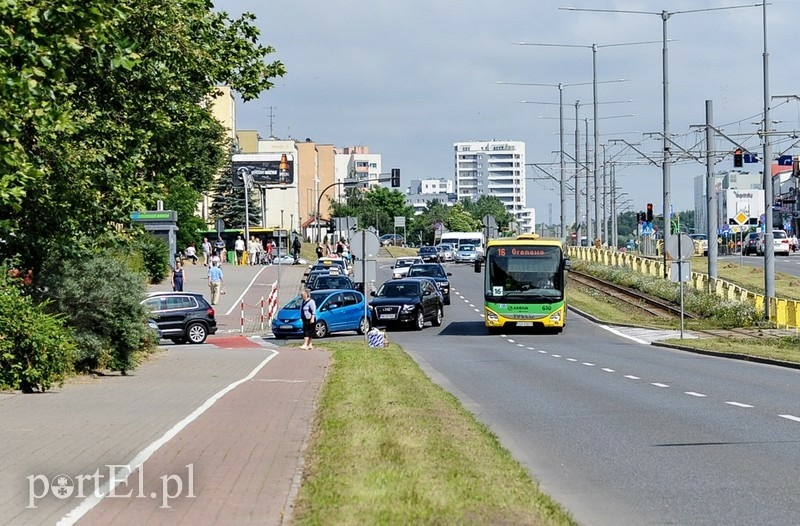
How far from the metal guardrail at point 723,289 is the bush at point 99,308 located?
22.3 meters

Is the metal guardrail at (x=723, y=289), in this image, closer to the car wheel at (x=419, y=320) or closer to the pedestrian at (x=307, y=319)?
the car wheel at (x=419, y=320)

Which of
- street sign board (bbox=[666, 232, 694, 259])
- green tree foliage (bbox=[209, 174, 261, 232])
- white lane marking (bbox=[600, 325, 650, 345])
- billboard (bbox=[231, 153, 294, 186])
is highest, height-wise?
billboard (bbox=[231, 153, 294, 186])

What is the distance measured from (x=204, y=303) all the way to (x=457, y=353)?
9951 mm

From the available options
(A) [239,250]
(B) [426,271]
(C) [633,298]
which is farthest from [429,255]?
(C) [633,298]

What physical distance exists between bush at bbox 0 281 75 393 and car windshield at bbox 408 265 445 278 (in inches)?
1469

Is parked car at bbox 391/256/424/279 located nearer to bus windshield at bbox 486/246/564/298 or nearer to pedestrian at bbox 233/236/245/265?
pedestrian at bbox 233/236/245/265

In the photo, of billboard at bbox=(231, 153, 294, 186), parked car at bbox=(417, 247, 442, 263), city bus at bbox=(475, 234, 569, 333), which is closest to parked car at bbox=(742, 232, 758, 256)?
parked car at bbox=(417, 247, 442, 263)

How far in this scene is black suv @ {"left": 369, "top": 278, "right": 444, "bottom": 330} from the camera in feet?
143

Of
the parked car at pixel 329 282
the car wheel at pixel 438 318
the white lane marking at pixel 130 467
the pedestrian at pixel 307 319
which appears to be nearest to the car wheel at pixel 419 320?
the car wheel at pixel 438 318

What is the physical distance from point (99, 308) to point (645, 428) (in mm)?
11962

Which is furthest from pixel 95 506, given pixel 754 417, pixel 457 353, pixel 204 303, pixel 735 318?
pixel 735 318

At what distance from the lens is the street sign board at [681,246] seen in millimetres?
37631

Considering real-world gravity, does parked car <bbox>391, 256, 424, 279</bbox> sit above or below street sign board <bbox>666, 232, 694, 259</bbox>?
below

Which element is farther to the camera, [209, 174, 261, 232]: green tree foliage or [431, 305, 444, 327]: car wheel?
[209, 174, 261, 232]: green tree foliage
